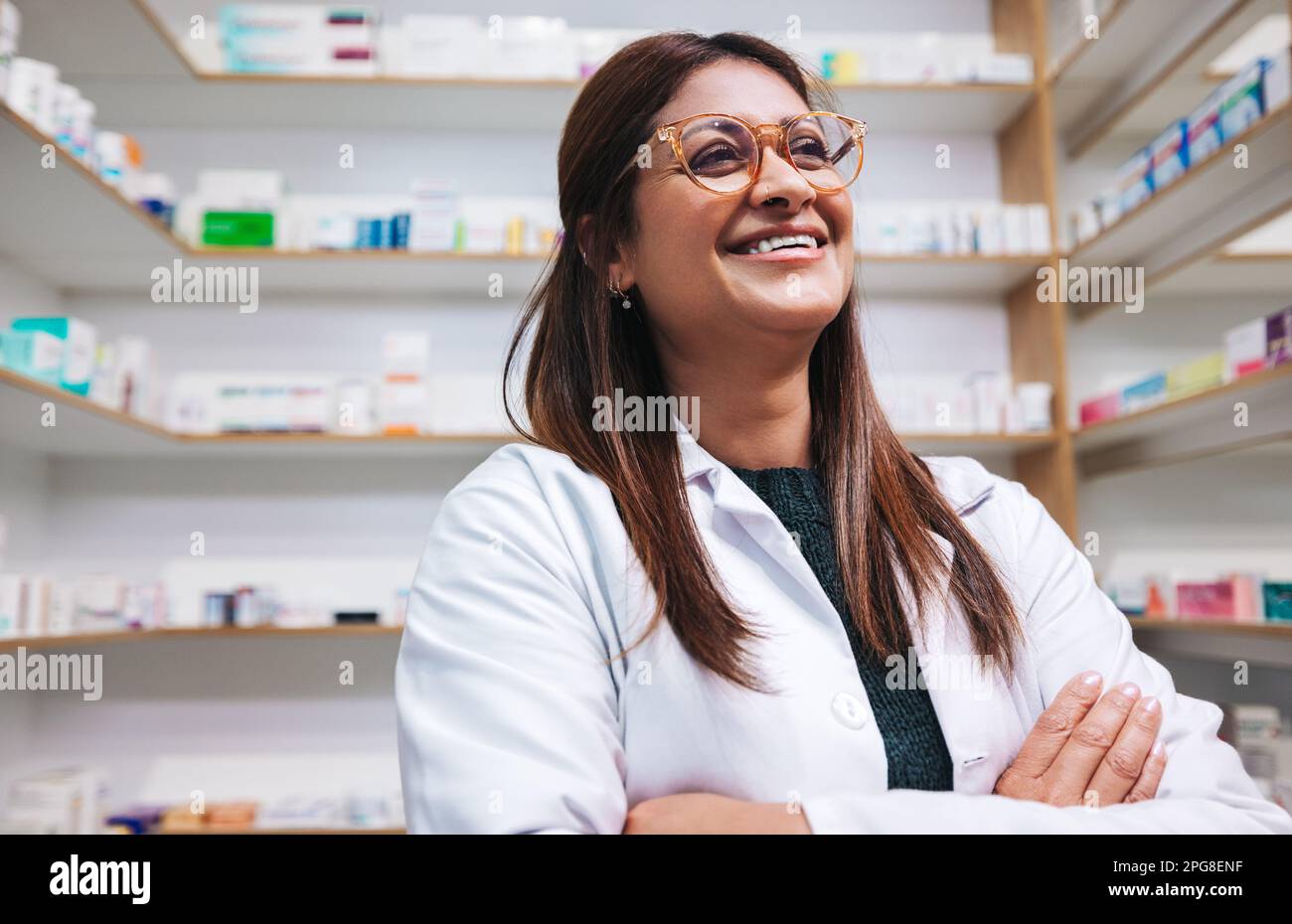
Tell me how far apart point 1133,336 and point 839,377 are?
2808mm

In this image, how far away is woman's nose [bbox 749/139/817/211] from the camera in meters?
1.06

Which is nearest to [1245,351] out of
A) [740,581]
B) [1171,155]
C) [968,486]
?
[1171,155]

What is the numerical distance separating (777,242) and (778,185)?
0.22 feet

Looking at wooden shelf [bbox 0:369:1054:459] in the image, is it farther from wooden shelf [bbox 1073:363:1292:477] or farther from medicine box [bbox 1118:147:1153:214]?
medicine box [bbox 1118:147:1153:214]

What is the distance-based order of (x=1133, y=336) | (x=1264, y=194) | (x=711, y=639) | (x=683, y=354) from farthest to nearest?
(x=1133, y=336), (x=1264, y=194), (x=683, y=354), (x=711, y=639)

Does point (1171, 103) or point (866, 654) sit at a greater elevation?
point (1171, 103)

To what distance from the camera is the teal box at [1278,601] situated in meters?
2.46

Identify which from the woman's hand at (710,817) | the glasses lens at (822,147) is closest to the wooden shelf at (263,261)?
the glasses lens at (822,147)

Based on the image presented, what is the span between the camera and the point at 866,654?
958 millimetres

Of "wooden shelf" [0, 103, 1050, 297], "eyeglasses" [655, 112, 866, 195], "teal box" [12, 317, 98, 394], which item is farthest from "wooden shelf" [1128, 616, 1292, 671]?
"teal box" [12, 317, 98, 394]

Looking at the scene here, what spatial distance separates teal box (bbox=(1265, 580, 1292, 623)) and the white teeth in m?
2.18

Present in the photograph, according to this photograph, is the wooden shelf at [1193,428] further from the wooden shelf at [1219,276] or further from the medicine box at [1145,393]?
the wooden shelf at [1219,276]

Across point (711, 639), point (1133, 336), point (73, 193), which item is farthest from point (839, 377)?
point (1133, 336)

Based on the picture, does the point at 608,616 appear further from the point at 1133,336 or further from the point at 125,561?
the point at 1133,336
